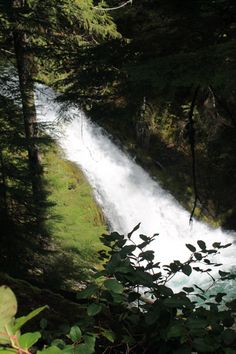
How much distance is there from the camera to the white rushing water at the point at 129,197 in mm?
11727

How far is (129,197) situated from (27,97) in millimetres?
6823

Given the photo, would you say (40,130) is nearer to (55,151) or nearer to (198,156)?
(55,151)

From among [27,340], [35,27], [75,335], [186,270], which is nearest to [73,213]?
[35,27]

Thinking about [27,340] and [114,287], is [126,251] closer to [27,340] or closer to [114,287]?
[114,287]

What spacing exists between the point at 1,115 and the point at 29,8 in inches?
77.5

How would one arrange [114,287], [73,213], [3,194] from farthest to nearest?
[73,213] → [3,194] → [114,287]

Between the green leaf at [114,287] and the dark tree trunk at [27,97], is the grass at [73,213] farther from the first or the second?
the green leaf at [114,287]

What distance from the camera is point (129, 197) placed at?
12781 mm

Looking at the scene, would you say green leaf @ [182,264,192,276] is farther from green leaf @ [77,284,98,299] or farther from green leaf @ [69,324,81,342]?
green leaf @ [69,324,81,342]

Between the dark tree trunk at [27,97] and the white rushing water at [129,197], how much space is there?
4.12m

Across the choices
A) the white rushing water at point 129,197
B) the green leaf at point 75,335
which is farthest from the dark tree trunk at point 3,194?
the white rushing water at point 129,197

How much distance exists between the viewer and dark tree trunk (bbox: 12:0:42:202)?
6.55m

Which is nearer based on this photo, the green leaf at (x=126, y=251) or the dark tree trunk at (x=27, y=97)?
the green leaf at (x=126, y=251)

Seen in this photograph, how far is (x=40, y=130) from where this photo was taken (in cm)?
737
